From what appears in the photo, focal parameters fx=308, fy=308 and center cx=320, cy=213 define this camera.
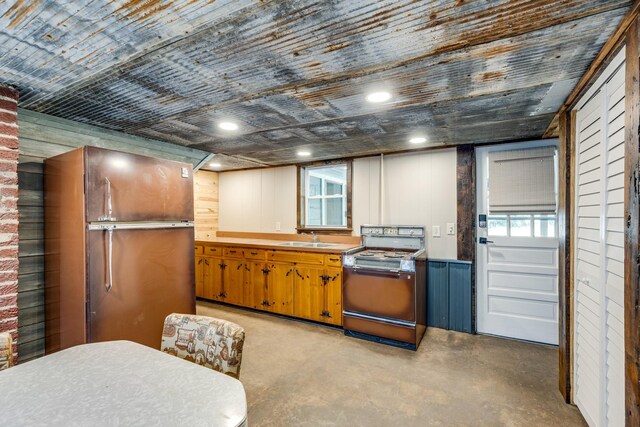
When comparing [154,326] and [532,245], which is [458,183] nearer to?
[532,245]

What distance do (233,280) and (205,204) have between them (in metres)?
1.52

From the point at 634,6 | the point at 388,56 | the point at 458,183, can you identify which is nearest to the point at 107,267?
the point at 388,56

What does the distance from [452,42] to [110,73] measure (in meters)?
1.81

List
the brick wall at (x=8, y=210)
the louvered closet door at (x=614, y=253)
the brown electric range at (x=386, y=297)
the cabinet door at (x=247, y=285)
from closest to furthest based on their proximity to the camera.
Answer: the louvered closet door at (x=614, y=253) < the brick wall at (x=8, y=210) < the brown electric range at (x=386, y=297) < the cabinet door at (x=247, y=285)

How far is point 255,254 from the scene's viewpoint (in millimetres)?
4047

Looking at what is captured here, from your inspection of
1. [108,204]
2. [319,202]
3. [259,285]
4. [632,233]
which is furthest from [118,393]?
[319,202]

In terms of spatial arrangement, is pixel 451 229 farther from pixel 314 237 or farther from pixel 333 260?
pixel 314 237

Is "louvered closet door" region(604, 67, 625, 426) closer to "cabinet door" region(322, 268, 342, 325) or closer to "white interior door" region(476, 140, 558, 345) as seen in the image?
"white interior door" region(476, 140, 558, 345)

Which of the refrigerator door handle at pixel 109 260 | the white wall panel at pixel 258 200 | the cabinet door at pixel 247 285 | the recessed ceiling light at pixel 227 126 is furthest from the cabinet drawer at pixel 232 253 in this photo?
the refrigerator door handle at pixel 109 260

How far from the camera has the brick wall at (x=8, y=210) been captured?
1918mm

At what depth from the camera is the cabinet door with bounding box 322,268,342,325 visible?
3.50 m

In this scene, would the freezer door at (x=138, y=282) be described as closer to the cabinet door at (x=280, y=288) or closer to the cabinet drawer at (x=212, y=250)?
the cabinet door at (x=280, y=288)

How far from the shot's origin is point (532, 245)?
323 cm

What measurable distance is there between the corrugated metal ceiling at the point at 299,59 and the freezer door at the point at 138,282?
98cm
